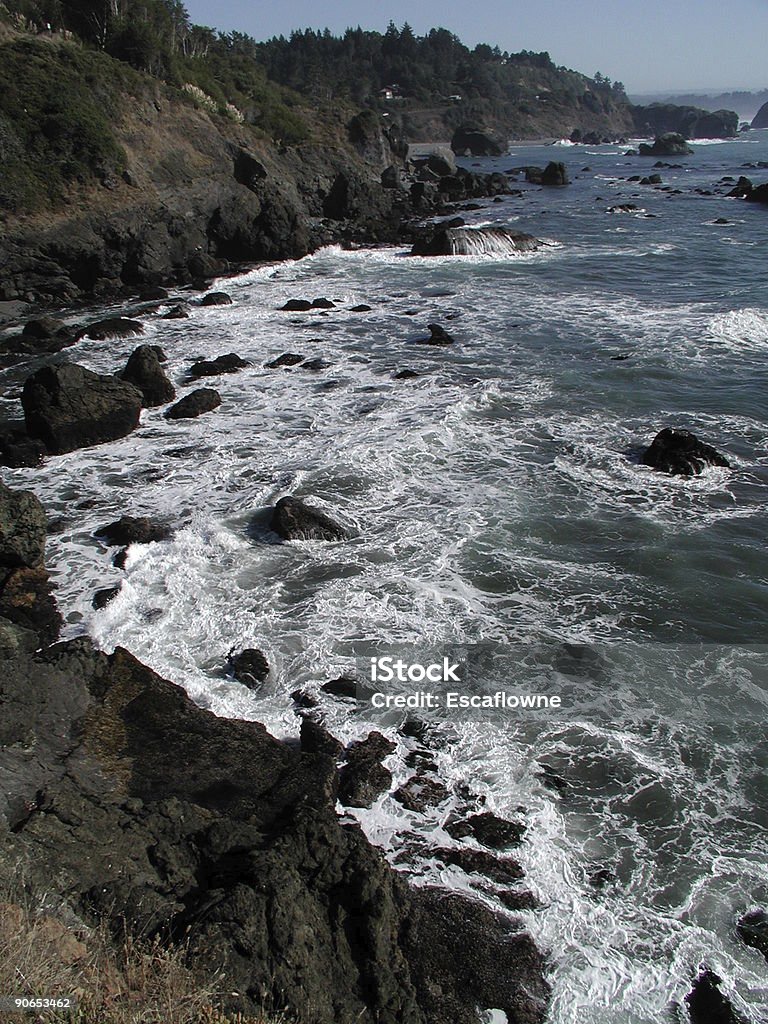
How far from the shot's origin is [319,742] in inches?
401

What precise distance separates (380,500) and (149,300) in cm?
2328

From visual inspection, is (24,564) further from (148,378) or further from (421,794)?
(148,378)

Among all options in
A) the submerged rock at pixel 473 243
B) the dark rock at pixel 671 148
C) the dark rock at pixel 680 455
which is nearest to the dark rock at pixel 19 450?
the dark rock at pixel 680 455

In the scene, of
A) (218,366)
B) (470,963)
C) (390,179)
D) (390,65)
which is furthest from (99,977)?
(390,65)

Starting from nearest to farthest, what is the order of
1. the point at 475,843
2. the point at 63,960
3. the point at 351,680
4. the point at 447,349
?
the point at 63,960 < the point at 475,843 < the point at 351,680 < the point at 447,349

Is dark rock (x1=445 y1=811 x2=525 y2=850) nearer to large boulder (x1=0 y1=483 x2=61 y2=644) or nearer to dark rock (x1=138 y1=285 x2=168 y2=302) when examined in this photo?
large boulder (x1=0 y1=483 x2=61 y2=644)

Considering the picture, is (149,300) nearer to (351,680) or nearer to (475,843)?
(351,680)

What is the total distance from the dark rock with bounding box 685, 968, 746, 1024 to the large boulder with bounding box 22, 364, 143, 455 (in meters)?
18.2

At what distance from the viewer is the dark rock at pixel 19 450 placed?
62.4ft

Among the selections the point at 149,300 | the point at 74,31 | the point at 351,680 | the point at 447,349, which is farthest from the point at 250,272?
the point at 351,680

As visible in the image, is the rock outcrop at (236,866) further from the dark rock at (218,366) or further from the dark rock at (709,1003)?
the dark rock at (218,366)

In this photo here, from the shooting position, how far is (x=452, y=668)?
11.8 m

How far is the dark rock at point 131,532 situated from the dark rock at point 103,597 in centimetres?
175

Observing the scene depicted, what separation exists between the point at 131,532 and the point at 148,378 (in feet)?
30.0
